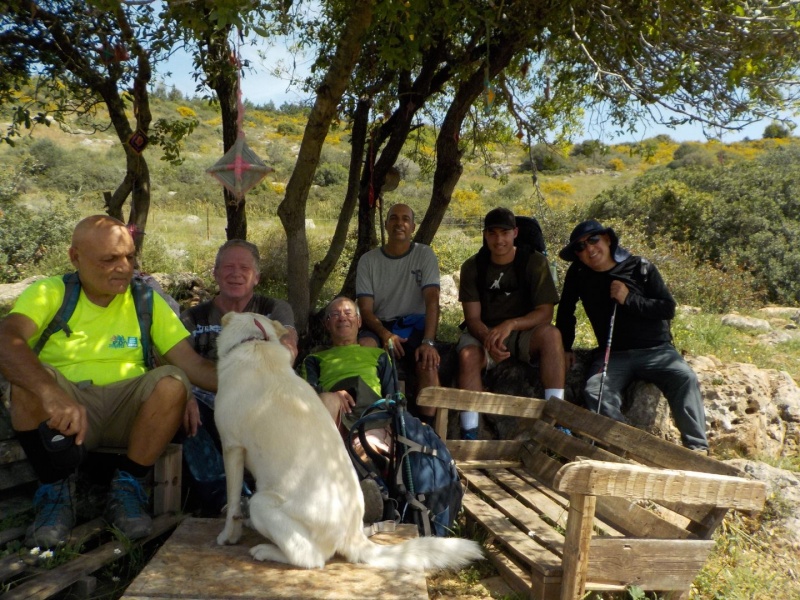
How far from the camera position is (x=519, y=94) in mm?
9422

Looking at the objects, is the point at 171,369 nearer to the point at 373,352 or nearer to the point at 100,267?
the point at 100,267

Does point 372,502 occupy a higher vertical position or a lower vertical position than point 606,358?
lower

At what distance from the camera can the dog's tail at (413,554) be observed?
114 inches

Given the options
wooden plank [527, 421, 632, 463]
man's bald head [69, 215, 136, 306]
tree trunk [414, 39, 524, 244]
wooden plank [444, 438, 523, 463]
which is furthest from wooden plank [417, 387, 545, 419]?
tree trunk [414, 39, 524, 244]

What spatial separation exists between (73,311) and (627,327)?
3987 millimetres

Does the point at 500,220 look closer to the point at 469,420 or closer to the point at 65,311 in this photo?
the point at 469,420

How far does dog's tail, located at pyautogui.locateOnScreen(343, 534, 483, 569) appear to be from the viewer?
290cm

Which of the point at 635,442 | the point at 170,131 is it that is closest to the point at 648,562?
the point at 635,442

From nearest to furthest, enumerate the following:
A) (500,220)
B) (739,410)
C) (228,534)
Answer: (228,534) → (500,220) → (739,410)

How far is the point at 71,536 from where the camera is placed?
10.3 feet

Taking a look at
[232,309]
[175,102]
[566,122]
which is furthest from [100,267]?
[175,102]

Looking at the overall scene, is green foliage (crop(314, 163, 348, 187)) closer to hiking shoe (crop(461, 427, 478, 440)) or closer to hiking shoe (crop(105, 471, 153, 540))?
hiking shoe (crop(461, 427, 478, 440))

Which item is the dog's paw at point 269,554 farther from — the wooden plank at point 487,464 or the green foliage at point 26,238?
the green foliage at point 26,238

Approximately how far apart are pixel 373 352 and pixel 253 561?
1.86m
